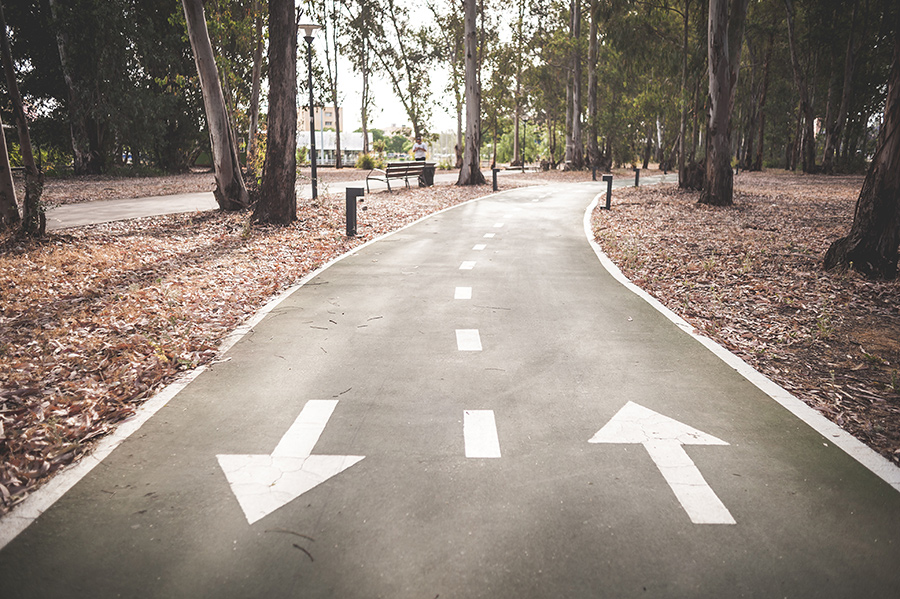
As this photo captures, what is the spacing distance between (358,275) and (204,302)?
2.34 meters

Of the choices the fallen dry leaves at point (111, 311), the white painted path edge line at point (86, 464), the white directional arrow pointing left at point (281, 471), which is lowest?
the white directional arrow pointing left at point (281, 471)

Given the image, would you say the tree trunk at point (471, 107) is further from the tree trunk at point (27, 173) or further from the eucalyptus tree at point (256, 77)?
the tree trunk at point (27, 173)

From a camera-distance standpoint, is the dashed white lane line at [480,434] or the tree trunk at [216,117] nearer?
the dashed white lane line at [480,434]

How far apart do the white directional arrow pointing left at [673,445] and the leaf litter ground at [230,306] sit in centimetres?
122

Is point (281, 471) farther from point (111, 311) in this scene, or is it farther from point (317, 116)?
point (317, 116)

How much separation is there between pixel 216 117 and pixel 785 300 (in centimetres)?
1191

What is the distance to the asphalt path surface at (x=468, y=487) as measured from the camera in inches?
104

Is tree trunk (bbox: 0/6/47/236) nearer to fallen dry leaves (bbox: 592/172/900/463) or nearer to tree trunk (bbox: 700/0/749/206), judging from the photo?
fallen dry leaves (bbox: 592/172/900/463)

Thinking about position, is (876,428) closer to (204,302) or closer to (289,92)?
(204,302)

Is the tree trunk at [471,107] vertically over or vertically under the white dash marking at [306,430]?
over

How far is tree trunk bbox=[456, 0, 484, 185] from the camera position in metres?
23.6

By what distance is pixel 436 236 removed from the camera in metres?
12.5

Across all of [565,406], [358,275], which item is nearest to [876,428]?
[565,406]

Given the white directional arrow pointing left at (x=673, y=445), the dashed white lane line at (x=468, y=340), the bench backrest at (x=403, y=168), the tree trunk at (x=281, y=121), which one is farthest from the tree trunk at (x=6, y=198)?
the bench backrest at (x=403, y=168)
